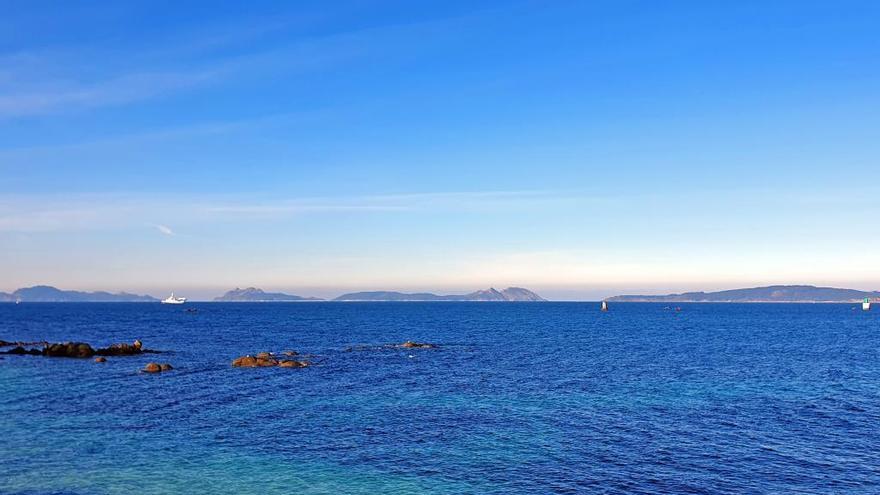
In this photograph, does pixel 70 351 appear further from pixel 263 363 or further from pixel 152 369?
pixel 263 363

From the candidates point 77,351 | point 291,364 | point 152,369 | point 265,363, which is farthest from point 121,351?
point 291,364

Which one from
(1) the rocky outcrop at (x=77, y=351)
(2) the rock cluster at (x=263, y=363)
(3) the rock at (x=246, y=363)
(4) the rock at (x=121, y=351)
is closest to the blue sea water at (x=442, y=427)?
(3) the rock at (x=246, y=363)

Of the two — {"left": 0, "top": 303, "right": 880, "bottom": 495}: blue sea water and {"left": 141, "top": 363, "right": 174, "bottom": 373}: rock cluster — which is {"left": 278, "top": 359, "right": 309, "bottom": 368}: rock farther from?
{"left": 141, "top": 363, "right": 174, "bottom": 373}: rock cluster

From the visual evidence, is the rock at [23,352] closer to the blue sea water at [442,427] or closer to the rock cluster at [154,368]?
the blue sea water at [442,427]

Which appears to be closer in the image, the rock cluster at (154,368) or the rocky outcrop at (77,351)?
the rock cluster at (154,368)

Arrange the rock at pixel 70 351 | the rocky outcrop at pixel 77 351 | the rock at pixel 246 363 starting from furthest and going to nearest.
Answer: the rocky outcrop at pixel 77 351 → the rock at pixel 70 351 → the rock at pixel 246 363

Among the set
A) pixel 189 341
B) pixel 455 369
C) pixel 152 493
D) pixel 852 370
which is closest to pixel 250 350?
pixel 189 341

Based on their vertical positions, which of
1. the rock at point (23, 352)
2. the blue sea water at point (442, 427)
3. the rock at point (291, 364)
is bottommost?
the blue sea water at point (442, 427)

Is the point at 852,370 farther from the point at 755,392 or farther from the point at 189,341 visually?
the point at 189,341

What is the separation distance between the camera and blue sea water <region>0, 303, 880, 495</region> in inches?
1480

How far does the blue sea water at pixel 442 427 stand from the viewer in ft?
123

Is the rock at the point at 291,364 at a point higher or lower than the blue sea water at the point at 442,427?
higher

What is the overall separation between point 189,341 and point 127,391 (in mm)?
70827

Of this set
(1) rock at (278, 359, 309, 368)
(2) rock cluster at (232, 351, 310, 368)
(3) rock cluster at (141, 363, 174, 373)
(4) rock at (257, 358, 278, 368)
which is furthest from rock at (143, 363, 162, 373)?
(1) rock at (278, 359, 309, 368)
